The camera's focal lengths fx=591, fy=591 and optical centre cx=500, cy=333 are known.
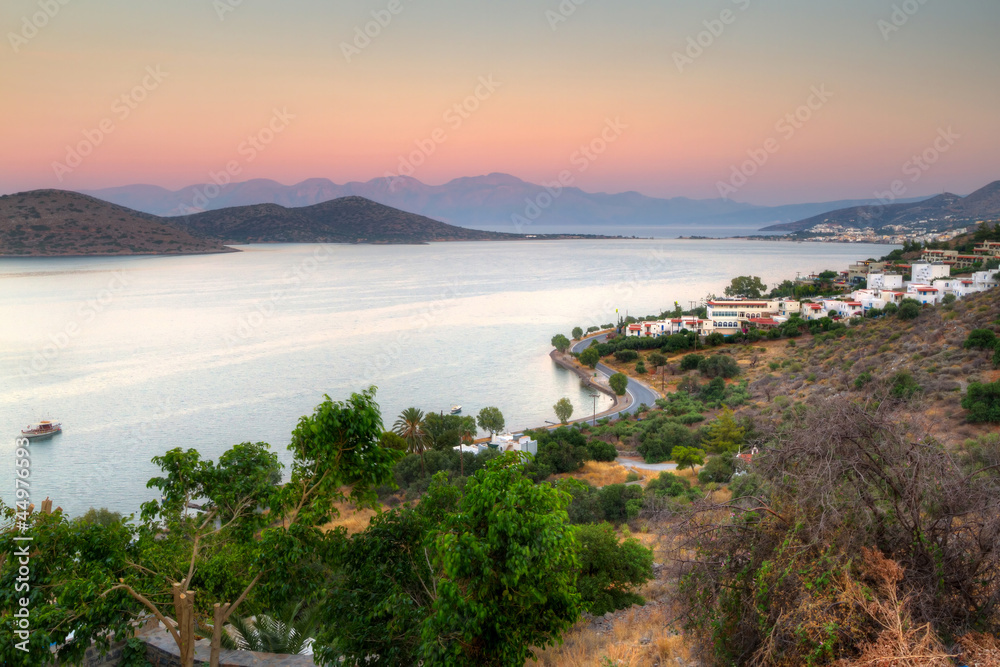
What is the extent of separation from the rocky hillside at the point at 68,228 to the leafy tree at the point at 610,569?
388 ft

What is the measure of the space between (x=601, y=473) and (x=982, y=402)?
407 inches

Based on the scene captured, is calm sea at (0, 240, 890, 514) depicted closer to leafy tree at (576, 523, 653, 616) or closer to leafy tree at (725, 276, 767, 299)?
leafy tree at (725, 276, 767, 299)

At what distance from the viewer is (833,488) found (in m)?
4.14

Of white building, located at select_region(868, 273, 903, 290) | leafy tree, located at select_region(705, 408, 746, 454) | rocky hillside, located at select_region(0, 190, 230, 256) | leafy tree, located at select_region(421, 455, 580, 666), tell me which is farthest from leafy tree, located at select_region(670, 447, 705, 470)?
rocky hillside, located at select_region(0, 190, 230, 256)

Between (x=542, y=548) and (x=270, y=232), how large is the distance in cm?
16815

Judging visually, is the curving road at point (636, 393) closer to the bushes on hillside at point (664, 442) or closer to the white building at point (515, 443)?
the bushes on hillside at point (664, 442)

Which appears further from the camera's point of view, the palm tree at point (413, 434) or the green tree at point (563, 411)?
the green tree at point (563, 411)

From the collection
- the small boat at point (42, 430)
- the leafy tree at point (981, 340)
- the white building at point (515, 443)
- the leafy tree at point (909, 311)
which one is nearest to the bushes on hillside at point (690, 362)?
the leafy tree at point (909, 311)

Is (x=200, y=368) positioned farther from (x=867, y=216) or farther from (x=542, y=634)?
(x=867, y=216)

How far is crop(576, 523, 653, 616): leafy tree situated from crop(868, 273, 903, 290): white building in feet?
168

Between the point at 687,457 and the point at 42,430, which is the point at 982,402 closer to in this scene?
the point at 687,457

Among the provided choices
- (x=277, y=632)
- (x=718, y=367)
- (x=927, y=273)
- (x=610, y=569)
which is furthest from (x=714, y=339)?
(x=277, y=632)

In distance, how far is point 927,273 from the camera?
165 ft

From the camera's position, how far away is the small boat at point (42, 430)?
26.1m
